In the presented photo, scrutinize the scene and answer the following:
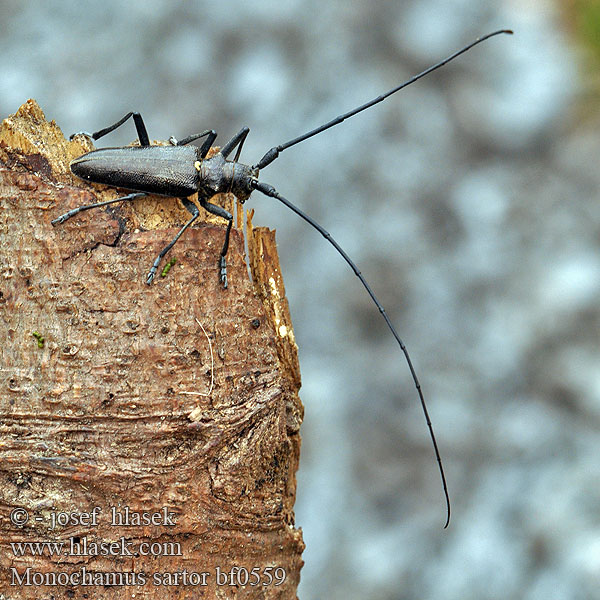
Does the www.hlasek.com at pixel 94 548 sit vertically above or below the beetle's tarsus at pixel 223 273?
below

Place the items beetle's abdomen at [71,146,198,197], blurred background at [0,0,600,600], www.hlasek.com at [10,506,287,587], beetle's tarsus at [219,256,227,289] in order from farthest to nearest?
blurred background at [0,0,600,600], beetle's abdomen at [71,146,198,197], beetle's tarsus at [219,256,227,289], www.hlasek.com at [10,506,287,587]

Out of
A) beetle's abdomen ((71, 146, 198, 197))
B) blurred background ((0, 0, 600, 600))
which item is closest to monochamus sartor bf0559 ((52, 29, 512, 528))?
beetle's abdomen ((71, 146, 198, 197))

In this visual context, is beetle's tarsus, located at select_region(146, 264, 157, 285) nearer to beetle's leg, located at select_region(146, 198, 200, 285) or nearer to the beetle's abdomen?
beetle's leg, located at select_region(146, 198, 200, 285)

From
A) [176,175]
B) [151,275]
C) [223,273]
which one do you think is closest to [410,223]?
[176,175]

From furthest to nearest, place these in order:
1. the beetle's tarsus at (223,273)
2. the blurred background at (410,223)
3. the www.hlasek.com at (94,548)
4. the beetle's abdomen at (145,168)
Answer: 1. the blurred background at (410,223)
2. the beetle's abdomen at (145,168)
3. the beetle's tarsus at (223,273)
4. the www.hlasek.com at (94,548)

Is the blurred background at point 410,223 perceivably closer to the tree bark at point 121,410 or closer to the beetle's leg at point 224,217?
the beetle's leg at point 224,217

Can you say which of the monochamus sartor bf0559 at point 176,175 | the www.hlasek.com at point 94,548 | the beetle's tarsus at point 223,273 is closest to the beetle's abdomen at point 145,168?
the monochamus sartor bf0559 at point 176,175
